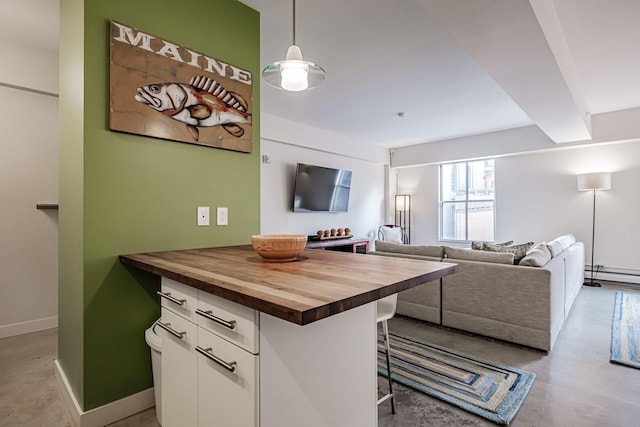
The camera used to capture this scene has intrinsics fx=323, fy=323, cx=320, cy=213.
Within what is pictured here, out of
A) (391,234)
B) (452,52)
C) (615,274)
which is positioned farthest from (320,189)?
(615,274)

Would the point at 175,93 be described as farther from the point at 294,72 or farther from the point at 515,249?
the point at 515,249

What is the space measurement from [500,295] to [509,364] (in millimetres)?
562

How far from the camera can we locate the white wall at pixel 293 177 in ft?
16.2

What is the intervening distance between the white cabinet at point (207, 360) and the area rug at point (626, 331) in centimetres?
285

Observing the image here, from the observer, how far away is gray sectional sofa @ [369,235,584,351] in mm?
2572

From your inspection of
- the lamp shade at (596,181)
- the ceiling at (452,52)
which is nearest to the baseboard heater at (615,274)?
the lamp shade at (596,181)

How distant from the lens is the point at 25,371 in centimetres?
230

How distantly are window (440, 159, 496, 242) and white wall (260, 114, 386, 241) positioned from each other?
4.71 feet

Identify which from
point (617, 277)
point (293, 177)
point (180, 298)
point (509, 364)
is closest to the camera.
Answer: point (180, 298)

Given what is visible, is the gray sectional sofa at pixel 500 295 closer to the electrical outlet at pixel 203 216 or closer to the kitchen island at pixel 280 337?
the kitchen island at pixel 280 337

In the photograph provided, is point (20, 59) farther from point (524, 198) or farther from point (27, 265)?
point (524, 198)

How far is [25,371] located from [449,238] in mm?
6740

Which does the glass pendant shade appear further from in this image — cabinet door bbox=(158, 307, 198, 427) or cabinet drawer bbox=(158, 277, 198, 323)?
cabinet door bbox=(158, 307, 198, 427)

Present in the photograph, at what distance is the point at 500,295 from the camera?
2740 millimetres
